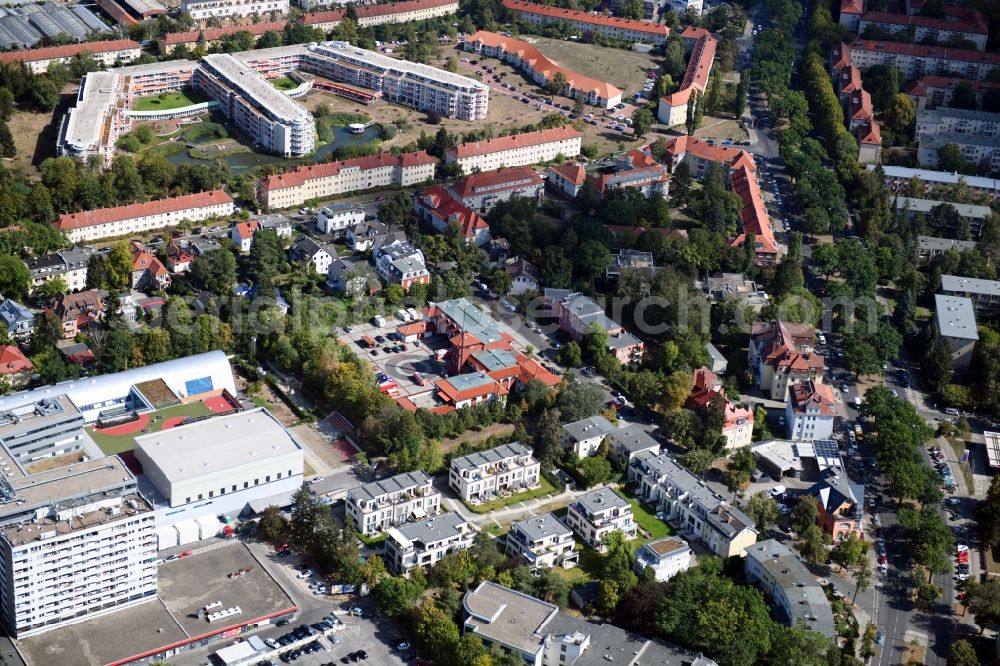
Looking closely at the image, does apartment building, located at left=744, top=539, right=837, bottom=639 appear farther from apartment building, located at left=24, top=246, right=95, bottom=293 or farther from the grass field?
apartment building, located at left=24, top=246, right=95, bottom=293

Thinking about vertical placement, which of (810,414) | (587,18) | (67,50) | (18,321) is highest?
(587,18)

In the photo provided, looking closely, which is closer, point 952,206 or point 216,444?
point 216,444

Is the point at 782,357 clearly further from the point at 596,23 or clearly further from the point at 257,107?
the point at 596,23

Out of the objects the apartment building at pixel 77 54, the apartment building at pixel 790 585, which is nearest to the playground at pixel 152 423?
the apartment building at pixel 790 585

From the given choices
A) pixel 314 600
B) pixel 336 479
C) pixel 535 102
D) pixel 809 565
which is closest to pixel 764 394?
pixel 809 565

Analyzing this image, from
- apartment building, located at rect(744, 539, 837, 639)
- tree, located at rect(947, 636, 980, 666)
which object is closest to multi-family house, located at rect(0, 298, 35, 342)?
apartment building, located at rect(744, 539, 837, 639)

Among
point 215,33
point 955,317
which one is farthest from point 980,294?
point 215,33
